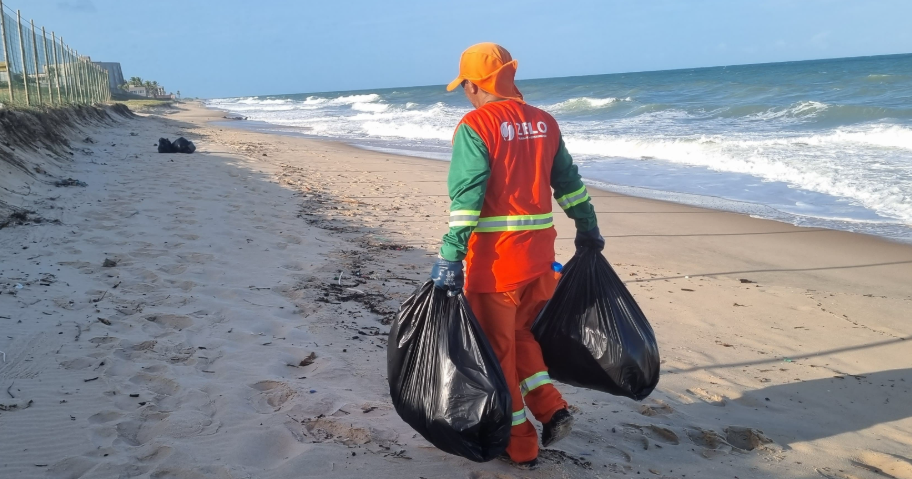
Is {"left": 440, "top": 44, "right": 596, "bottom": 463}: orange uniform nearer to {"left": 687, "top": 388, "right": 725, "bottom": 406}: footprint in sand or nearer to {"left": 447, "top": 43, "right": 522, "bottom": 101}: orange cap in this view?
{"left": 447, "top": 43, "right": 522, "bottom": 101}: orange cap

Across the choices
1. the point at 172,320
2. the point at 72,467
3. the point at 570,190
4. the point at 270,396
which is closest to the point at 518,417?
the point at 570,190

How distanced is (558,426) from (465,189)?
100 cm

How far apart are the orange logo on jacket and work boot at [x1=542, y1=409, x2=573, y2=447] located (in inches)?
42.1

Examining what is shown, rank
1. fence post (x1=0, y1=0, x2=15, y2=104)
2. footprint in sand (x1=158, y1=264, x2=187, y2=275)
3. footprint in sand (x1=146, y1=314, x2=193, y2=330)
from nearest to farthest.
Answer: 1. footprint in sand (x1=146, y1=314, x2=193, y2=330)
2. footprint in sand (x1=158, y1=264, x2=187, y2=275)
3. fence post (x1=0, y1=0, x2=15, y2=104)

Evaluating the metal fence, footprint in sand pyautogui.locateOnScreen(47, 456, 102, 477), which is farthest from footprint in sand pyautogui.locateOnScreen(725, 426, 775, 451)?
the metal fence

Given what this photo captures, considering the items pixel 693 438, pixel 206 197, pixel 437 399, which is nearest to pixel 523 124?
pixel 437 399

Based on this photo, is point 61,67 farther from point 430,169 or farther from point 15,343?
point 15,343

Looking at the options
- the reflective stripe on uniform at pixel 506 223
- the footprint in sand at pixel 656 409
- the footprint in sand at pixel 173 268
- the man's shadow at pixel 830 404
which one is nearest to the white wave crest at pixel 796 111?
the man's shadow at pixel 830 404

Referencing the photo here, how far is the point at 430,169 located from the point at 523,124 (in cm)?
1018

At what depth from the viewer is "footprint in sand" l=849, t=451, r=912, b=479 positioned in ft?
9.53

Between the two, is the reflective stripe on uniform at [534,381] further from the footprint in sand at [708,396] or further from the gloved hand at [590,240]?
the footprint in sand at [708,396]

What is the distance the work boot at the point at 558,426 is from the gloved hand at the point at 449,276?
669 mm

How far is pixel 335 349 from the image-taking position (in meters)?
3.65

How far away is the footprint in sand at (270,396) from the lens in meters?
2.89
